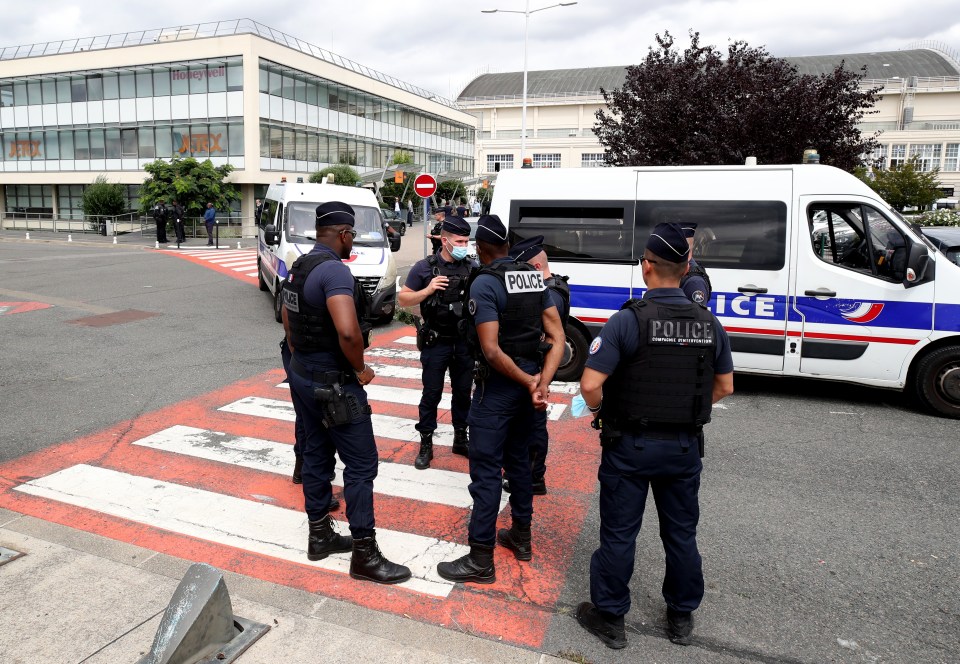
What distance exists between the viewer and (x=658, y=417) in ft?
10.3

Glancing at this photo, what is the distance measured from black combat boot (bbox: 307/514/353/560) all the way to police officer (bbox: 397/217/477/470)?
151 cm

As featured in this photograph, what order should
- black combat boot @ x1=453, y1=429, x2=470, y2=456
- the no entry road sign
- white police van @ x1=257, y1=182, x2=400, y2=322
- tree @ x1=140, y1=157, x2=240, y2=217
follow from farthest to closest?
tree @ x1=140, y1=157, x2=240, y2=217, the no entry road sign, white police van @ x1=257, y1=182, x2=400, y2=322, black combat boot @ x1=453, y1=429, x2=470, y2=456

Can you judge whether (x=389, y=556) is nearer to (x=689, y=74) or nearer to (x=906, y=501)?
(x=906, y=501)

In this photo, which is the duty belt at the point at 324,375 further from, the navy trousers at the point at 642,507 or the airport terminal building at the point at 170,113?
the airport terminal building at the point at 170,113

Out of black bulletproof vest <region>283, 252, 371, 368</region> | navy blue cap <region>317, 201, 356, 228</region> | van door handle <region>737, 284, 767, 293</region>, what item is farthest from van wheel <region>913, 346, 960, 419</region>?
navy blue cap <region>317, 201, 356, 228</region>

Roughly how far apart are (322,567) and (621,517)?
1.79m

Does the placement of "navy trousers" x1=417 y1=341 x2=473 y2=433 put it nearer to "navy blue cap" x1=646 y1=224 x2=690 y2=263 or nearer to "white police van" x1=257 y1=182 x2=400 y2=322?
"navy blue cap" x1=646 y1=224 x2=690 y2=263

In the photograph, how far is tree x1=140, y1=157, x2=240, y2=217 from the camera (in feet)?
104

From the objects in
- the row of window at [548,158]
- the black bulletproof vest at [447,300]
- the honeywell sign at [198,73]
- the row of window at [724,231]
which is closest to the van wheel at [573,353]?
the row of window at [724,231]

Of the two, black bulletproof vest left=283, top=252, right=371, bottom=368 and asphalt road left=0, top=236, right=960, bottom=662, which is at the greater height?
black bulletproof vest left=283, top=252, right=371, bottom=368

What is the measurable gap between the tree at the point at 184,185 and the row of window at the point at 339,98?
6699mm

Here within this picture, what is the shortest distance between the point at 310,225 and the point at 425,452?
7.50 m

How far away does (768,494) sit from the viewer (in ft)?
16.6

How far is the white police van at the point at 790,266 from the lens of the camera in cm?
680
